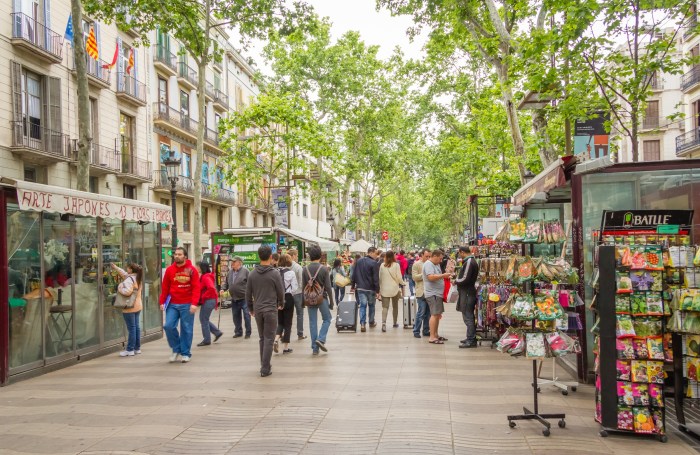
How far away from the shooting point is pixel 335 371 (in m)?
8.78

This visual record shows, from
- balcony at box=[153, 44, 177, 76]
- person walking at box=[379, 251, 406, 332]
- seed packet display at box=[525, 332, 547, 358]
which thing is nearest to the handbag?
person walking at box=[379, 251, 406, 332]

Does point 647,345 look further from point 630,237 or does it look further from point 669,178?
point 669,178

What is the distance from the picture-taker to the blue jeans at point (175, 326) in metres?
9.68

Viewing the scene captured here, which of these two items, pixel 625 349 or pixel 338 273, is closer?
pixel 625 349

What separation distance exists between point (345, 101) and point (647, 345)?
34565 millimetres

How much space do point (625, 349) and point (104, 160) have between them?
2357 centimetres

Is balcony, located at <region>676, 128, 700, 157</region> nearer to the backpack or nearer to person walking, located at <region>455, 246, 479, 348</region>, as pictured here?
person walking, located at <region>455, 246, 479, 348</region>

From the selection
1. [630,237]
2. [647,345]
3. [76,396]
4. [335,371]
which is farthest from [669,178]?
[76,396]

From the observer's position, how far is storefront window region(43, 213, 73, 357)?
935cm

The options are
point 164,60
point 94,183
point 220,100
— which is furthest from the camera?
point 220,100

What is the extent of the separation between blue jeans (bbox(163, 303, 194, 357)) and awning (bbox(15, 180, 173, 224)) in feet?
6.67

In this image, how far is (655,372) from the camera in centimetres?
558

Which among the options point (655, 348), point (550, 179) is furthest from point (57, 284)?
point (655, 348)

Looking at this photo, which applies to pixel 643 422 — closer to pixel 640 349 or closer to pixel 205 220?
pixel 640 349
